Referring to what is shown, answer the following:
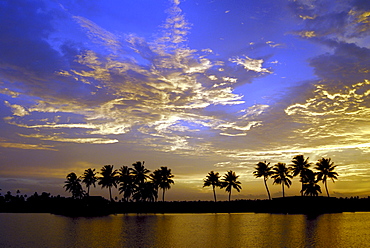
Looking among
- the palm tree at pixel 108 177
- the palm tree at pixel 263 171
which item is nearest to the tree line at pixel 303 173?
the palm tree at pixel 263 171

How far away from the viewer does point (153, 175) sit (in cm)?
11638

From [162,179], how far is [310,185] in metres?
50.7

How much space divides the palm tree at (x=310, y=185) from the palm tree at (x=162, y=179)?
45771mm

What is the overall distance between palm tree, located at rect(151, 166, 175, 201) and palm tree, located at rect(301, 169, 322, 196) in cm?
4577

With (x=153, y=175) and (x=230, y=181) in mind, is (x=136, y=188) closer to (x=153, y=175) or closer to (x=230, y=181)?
(x=153, y=175)

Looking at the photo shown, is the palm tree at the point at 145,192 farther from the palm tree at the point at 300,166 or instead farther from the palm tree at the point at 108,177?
the palm tree at the point at 300,166

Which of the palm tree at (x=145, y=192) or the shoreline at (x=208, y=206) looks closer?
the shoreline at (x=208, y=206)

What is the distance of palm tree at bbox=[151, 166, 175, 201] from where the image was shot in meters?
115

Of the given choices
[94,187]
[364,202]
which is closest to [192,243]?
[364,202]

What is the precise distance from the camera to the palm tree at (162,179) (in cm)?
11525

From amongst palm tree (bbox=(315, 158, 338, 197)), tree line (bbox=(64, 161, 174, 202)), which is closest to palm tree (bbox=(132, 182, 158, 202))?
tree line (bbox=(64, 161, 174, 202))

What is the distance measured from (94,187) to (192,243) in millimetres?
97505

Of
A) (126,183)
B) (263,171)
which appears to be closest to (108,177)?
(126,183)

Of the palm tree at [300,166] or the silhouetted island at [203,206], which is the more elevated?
the palm tree at [300,166]
